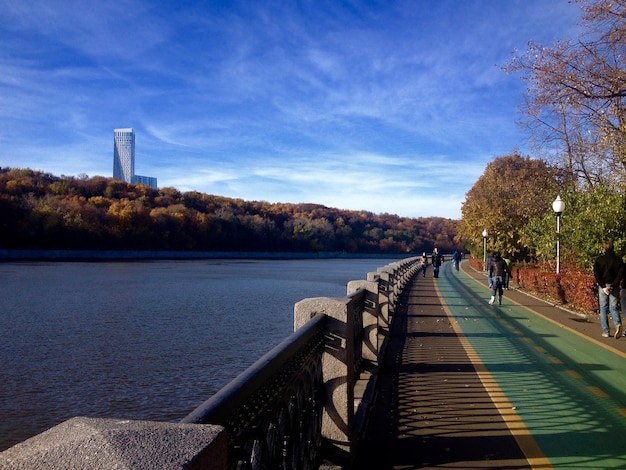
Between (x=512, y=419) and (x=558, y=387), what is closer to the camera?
(x=512, y=419)

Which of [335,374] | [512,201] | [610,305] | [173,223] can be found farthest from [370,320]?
[173,223]

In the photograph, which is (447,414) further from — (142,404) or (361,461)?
(142,404)

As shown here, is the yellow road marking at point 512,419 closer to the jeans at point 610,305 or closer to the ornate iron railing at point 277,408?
the ornate iron railing at point 277,408

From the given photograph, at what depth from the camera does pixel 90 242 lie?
9462 centimetres

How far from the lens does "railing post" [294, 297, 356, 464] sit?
15.0ft

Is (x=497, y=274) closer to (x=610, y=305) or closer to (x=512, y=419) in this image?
(x=610, y=305)

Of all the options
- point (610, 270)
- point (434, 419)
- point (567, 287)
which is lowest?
point (434, 419)

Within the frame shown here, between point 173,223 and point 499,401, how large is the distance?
110 m

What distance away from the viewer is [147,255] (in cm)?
10369

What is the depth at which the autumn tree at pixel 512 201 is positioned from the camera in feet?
92.2

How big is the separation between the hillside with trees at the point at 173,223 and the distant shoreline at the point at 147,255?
1.94 m

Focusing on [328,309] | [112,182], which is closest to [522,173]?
[328,309]

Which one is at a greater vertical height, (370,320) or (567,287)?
(370,320)

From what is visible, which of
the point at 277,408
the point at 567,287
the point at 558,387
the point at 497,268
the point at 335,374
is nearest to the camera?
the point at 277,408
